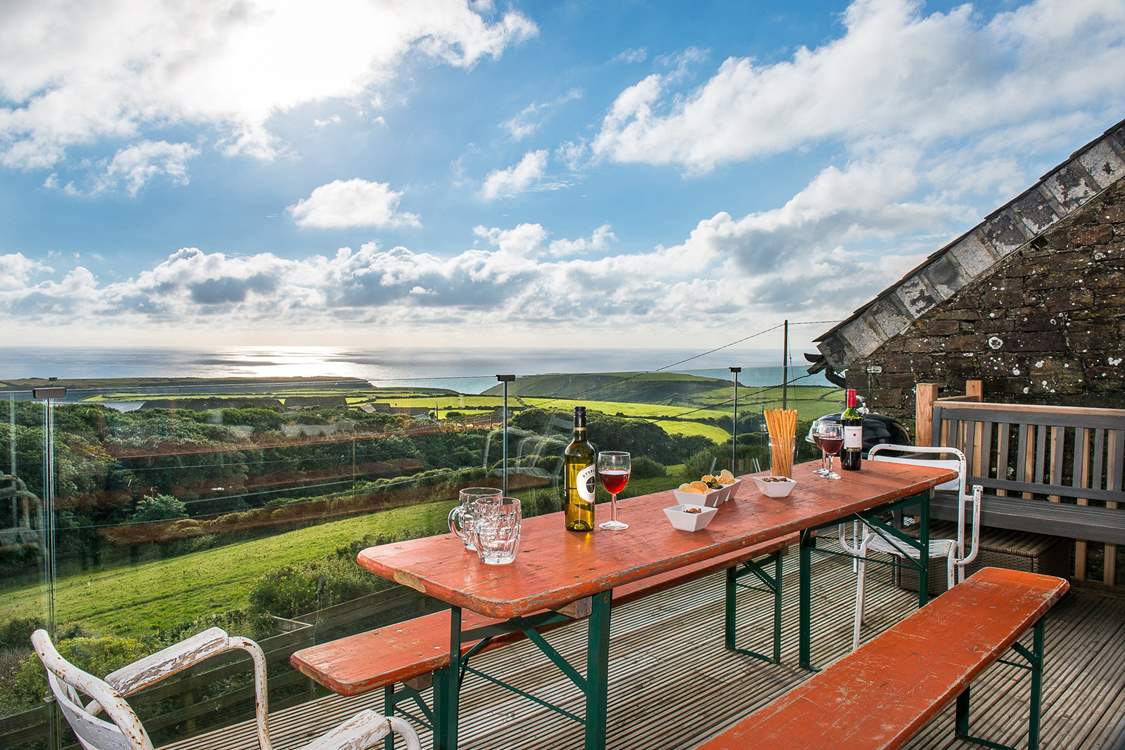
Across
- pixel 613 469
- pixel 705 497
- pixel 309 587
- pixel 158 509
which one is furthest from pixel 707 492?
pixel 158 509

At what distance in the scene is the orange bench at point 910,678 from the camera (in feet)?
5.35

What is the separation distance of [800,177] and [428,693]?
8.53 metres

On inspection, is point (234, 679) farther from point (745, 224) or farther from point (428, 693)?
point (745, 224)

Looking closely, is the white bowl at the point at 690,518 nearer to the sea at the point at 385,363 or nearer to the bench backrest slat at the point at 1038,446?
the sea at the point at 385,363

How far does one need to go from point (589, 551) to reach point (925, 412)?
3.79 metres

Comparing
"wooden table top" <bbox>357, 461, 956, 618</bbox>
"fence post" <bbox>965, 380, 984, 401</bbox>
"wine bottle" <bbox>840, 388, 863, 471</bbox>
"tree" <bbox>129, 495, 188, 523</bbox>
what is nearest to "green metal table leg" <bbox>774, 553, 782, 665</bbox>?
"wine bottle" <bbox>840, 388, 863, 471</bbox>

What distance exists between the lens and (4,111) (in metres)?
12.9

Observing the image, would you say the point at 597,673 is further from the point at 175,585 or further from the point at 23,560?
the point at 23,560

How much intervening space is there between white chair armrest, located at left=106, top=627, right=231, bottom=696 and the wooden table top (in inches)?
15.6

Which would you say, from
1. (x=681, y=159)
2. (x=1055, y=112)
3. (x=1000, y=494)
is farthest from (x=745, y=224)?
(x=1000, y=494)

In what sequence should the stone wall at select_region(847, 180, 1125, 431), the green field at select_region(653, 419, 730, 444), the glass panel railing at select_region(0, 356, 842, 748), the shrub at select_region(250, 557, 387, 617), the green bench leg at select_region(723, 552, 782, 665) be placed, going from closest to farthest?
the glass panel railing at select_region(0, 356, 842, 748), the shrub at select_region(250, 557, 387, 617), the green bench leg at select_region(723, 552, 782, 665), the stone wall at select_region(847, 180, 1125, 431), the green field at select_region(653, 419, 730, 444)

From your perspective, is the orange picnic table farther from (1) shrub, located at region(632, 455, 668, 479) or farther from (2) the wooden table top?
(1) shrub, located at region(632, 455, 668, 479)

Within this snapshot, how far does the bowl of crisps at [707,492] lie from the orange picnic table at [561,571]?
53 millimetres

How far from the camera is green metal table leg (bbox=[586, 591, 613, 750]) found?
1720mm
